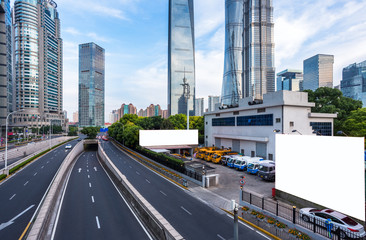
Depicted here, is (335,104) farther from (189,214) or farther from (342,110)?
(189,214)

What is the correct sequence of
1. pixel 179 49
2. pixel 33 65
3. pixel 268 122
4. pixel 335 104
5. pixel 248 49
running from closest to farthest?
pixel 268 122
pixel 335 104
pixel 33 65
pixel 179 49
pixel 248 49

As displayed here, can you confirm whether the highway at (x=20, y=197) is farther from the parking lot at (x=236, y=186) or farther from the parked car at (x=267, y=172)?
the parked car at (x=267, y=172)

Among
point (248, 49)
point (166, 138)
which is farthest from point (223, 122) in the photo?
point (248, 49)

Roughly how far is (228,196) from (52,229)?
16.5 meters

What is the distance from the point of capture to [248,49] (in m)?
179

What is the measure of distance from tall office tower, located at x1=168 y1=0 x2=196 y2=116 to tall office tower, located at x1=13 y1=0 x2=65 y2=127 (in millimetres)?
111778

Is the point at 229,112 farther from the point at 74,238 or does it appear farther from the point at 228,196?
the point at 74,238

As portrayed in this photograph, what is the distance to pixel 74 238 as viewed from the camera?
12586 mm

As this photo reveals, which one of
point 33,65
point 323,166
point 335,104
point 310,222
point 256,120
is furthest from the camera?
point 33,65

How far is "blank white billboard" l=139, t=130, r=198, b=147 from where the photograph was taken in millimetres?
35094

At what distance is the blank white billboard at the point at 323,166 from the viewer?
7082 mm

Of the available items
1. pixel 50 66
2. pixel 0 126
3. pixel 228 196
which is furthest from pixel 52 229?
pixel 50 66

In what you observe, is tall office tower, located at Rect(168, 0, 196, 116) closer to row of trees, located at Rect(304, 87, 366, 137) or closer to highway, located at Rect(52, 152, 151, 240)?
row of trees, located at Rect(304, 87, 366, 137)

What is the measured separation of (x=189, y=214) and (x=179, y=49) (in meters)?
181
